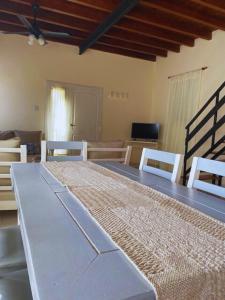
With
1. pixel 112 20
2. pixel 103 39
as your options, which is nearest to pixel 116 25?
pixel 112 20

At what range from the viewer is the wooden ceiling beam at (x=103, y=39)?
4500mm

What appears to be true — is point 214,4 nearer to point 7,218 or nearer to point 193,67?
point 193,67

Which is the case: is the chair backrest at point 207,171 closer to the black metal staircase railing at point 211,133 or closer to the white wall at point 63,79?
the black metal staircase railing at point 211,133

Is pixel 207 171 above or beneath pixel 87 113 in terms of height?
beneath

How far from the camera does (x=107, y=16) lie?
415cm

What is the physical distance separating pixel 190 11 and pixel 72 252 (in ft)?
13.9

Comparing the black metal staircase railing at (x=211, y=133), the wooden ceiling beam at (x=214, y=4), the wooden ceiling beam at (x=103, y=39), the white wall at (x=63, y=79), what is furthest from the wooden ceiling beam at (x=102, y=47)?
the black metal staircase railing at (x=211, y=133)

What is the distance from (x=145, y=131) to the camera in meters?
6.30

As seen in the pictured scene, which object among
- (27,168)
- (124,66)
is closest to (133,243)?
(27,168)

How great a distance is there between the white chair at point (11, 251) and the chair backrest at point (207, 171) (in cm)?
101

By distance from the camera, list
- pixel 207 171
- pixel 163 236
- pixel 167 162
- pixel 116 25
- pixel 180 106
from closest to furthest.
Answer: pixel 163 236
pixel 207 171
pixel 167 162
pixel 116 25
pixel 180 106

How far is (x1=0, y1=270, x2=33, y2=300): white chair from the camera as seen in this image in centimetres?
90

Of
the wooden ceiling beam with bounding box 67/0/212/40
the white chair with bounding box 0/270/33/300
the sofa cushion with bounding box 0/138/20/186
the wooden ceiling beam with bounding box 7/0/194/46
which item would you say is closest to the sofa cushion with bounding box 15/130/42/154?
the wooden ceiling beam with bounding box 7/0/194/46

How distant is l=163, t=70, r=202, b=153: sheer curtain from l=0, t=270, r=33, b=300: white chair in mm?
4782
